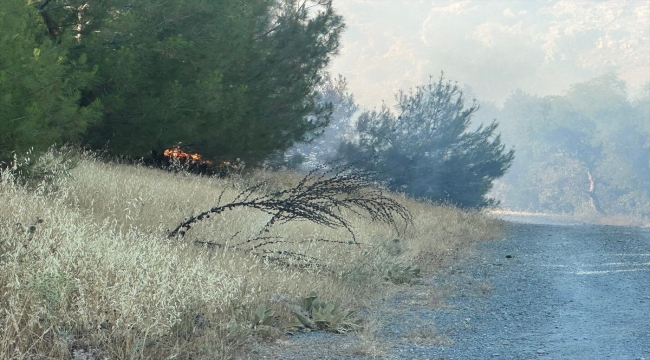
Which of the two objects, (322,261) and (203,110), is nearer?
(322,261)

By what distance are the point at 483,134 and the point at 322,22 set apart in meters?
10.1

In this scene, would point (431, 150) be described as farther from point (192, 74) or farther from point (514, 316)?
point (514, 316)

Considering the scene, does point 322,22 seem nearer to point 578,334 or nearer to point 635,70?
point 578,334

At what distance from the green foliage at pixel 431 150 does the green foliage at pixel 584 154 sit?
38.5m

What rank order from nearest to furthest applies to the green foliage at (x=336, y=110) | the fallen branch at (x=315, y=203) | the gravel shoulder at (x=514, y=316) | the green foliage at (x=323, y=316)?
1. the gravel shoulder at (x=514, y=316)
2. the green foliage at (x=323, y=316)
3. the fallen branch at (x=315, y=203)
4. the green foliage at (x=336, y=110)

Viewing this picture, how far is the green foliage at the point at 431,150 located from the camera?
26250 mm

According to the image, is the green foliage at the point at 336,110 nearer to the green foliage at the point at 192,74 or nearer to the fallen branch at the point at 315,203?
the green foliage at the point at 192,74

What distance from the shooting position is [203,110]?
581 inches

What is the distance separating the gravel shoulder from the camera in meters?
5.24

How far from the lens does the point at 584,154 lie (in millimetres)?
66250

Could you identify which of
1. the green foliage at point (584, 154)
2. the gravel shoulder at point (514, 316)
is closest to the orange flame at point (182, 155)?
the gravel shoulder at point (514, 316)

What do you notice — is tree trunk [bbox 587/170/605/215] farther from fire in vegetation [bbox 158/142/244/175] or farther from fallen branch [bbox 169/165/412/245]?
fallen branch [bbox 169/165/412/245]

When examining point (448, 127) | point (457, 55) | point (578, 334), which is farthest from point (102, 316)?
point (457, 55)

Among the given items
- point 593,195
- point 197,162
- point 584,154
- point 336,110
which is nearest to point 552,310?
point 197,162
